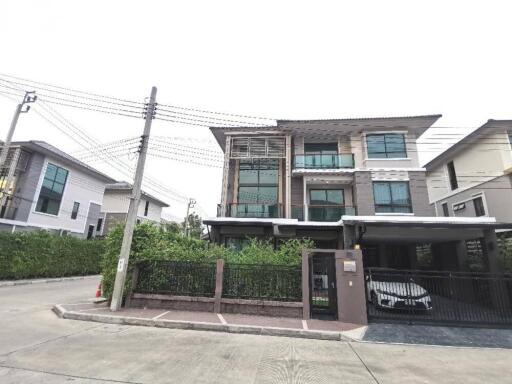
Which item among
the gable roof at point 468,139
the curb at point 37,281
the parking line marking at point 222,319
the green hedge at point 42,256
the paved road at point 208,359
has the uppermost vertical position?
the gable roof at point 468,139

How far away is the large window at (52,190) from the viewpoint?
22859 millimetres

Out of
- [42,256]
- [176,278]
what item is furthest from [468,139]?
[42,256]

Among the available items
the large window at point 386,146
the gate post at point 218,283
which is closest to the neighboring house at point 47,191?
the gate post at point 218,283

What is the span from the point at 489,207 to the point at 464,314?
38.0 ft

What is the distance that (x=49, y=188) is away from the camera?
76.8 ft

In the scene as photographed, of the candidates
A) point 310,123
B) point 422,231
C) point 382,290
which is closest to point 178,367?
point 382,290

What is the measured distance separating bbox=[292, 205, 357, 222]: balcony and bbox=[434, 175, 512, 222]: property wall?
8.25 m

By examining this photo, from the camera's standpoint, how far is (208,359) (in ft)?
16.9

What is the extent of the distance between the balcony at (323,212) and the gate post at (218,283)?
29.3 ft

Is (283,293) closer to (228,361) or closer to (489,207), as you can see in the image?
(228,361)

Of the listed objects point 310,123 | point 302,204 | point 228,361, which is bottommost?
point 228,361

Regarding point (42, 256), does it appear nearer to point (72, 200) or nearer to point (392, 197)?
point (72, 200)

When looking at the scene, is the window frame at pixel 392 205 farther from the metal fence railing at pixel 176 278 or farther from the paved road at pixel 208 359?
the metal fence railing at pixel 176 278

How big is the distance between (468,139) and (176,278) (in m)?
19.9
